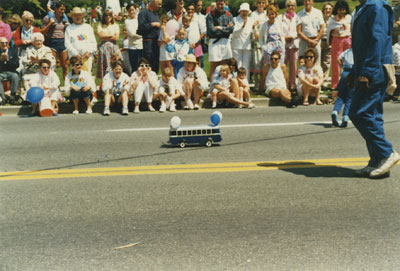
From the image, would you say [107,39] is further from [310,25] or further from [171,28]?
[310,25]

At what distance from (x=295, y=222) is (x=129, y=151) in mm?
4205

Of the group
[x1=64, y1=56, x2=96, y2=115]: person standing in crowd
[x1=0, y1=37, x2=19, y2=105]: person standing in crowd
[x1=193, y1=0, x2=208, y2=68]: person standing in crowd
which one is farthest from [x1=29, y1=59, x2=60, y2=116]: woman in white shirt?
[x1=193, y1=0, x2=208, y2=68]: person standing in crowd

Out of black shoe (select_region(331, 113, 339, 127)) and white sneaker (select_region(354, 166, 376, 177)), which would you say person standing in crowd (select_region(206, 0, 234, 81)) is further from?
white sneaker (select_region(354, 166, 376, 177))

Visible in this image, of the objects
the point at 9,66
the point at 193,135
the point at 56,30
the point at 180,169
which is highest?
the point at 56,30

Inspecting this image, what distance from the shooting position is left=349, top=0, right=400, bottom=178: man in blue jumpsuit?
6.90 meters

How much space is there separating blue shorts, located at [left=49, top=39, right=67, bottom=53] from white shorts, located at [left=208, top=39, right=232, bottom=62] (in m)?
3.68

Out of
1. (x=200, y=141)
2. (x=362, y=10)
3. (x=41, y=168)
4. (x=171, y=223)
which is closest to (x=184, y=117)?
(x=200, y=141)

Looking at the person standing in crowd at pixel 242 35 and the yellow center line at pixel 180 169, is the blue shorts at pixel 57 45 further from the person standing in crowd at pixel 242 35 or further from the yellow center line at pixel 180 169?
the yellow center line at pixel 180 169

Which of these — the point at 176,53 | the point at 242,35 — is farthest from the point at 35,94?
the point at 242,35

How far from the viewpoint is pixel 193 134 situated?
373 inches

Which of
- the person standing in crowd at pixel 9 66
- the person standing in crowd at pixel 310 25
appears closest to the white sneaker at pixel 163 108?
the person standing in crowd at pixel 9 66

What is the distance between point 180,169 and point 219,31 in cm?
790

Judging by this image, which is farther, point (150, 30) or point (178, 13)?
point (178, 13)

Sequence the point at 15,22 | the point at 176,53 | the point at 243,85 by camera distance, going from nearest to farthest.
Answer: the point at 243,85 → the point at 176,53 → the point at 15,22
